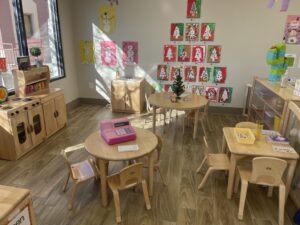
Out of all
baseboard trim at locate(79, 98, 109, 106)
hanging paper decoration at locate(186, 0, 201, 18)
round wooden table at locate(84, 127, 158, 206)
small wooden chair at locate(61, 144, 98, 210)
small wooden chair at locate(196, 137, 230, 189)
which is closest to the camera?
round wooden table at locate(84, 127, 158, 206)

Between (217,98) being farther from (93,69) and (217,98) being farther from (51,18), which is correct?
(51,18)

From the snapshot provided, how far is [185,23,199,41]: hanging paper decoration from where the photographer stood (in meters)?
4.83

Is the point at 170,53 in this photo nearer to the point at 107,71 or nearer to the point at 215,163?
the point at 107,71

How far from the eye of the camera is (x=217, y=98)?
5.23 meters

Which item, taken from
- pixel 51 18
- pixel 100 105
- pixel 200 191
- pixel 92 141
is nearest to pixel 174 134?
pixel 200 191

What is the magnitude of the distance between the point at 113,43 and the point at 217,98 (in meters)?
2.74

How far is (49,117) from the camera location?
154 inches

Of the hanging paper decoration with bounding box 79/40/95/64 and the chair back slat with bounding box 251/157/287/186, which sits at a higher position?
the hanging paper decoration with bounding box 79/40/95/64

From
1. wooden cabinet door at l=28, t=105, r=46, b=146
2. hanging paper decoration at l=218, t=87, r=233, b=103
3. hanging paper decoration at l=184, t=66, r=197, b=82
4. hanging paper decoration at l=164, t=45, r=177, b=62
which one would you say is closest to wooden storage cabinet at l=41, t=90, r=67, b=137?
wooden cabinet door at l=28, t=105, r=46, b=146

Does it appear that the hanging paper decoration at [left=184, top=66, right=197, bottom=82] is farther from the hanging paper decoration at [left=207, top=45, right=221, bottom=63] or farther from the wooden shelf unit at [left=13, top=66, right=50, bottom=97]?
the wooden shelf unit at [left=13, top=66, right=50, bottom=97]

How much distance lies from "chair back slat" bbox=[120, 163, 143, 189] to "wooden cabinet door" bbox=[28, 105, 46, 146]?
6.74 ft

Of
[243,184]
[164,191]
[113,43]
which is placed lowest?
[164,191]

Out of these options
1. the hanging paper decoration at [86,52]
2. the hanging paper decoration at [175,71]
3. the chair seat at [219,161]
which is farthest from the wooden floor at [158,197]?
the hanging paper decoration at [86,52]

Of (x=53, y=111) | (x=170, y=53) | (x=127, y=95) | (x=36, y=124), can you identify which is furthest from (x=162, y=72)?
(x=36, y=124)
